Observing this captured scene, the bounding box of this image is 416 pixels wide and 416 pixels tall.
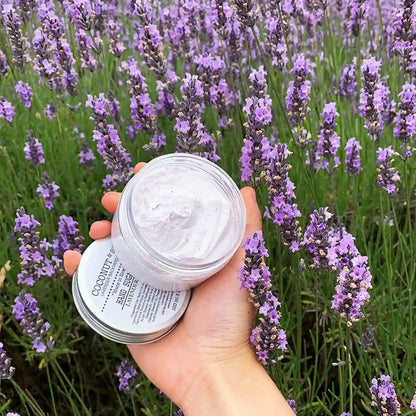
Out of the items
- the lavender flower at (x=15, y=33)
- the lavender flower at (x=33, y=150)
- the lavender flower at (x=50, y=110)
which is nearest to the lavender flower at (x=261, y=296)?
the lavender flower at (x=33, y=150)

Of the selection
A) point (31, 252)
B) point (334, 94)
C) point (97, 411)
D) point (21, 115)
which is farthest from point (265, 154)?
point (21, 115)

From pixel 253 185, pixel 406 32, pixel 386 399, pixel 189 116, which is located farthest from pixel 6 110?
pixel 386 399

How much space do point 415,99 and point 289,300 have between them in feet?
3.08

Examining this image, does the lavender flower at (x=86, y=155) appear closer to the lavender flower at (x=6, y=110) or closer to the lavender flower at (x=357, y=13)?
the lavender flower at (x=6, y=110)

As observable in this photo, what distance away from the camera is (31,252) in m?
1.74

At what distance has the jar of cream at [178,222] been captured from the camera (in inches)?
60.2

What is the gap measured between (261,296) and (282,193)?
0.28m

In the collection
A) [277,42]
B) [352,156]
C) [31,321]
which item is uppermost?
[277,42]

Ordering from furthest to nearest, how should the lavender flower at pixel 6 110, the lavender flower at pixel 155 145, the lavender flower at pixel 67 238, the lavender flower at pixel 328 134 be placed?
1. the lavender flower at pixel 6 110
2. the lavender flower at pixel 155 145
3. the lavender flower at pixel 67 238
4. the lavender flower at pixel 328 134

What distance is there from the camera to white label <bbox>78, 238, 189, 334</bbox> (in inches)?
62.6

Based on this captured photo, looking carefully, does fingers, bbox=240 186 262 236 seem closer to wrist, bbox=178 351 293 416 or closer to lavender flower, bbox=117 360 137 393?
wrist, bbox=178 351 293 416

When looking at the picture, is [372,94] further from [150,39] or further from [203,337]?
[203,337]

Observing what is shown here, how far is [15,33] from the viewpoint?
2062 millimetres

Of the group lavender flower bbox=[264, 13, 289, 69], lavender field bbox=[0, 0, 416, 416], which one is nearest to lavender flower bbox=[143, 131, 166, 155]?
lavender field bbox=[0, 0, 416, 416]
